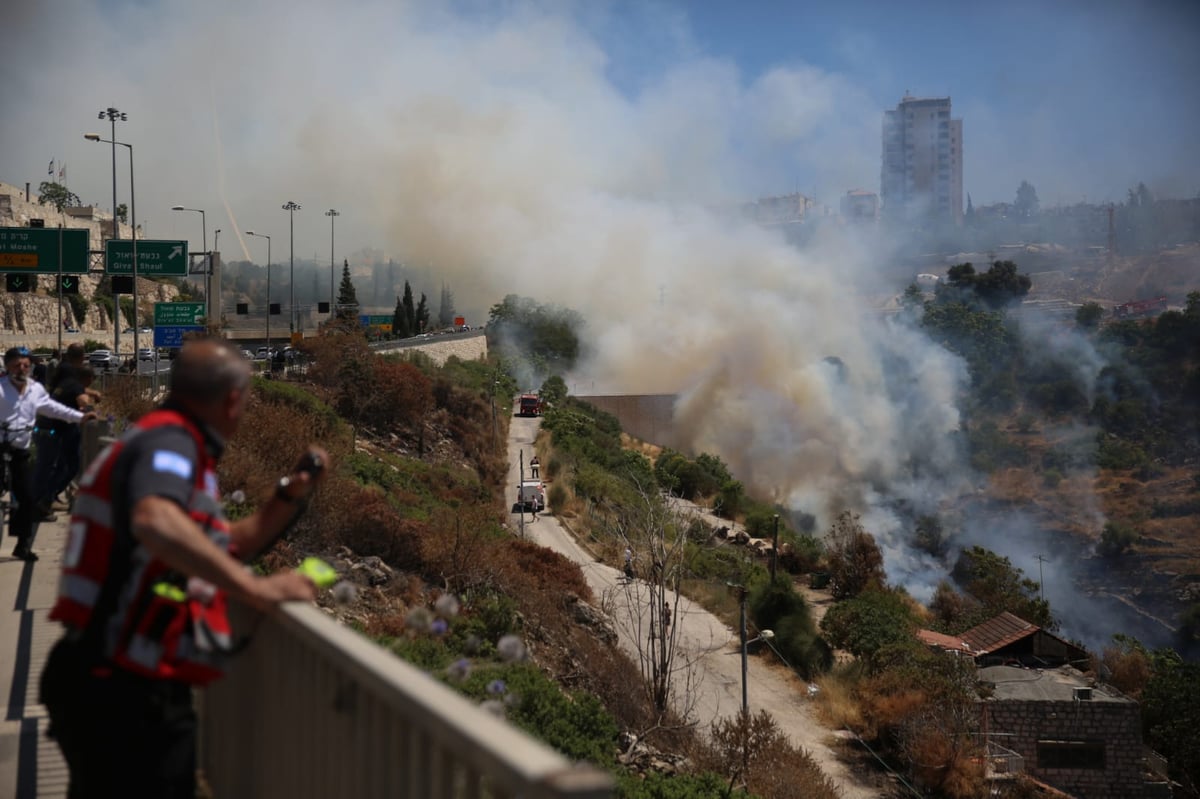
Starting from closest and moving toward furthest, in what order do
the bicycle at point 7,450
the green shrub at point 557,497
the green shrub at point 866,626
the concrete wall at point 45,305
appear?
1. the bicycle at point 7,450
2. the green shrub at point 866,626
3. the green shrub at point 557,497
4. the concrete wall at point 45,305

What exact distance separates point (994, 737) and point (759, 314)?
173 feet

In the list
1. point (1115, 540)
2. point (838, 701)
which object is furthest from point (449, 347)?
point (1115, 540)

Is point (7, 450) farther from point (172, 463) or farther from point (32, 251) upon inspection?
point (32, 251)

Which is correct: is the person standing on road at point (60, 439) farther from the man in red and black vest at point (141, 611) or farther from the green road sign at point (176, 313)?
the green road sign at point (176, 313)

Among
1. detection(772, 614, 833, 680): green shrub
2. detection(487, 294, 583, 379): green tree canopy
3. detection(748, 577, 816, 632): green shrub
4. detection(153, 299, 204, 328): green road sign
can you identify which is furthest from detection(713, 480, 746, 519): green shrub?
detection(153, 299, 204, 328): green road sign

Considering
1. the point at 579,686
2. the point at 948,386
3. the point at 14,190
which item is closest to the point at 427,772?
the point at 579,686

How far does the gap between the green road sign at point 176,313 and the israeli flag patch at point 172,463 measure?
46.7 m

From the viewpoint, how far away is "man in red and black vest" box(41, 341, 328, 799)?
2.93m

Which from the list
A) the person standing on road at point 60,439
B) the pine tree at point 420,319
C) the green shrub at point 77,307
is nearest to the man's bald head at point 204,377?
the person standing on road at point 60,439

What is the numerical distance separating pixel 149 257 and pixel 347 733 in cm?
4273

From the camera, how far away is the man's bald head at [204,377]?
10.3ft

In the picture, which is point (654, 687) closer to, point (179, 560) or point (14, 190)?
point (179, 560)

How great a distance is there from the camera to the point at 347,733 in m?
3.00

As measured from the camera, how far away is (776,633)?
37.2m
